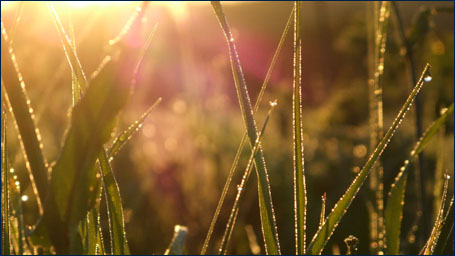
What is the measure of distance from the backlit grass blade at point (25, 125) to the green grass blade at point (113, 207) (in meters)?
0.06

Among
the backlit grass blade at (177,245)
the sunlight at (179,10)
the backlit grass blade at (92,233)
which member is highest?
the sunlight at (179,10)

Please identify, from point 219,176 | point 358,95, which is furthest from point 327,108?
point 219,176

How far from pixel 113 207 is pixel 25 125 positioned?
0.10 m

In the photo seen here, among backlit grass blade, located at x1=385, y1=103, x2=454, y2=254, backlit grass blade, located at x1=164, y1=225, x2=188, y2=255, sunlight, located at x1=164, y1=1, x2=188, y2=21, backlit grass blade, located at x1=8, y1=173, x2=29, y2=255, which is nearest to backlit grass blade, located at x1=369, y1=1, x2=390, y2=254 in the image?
backlit grass blade, located at x1=385, y1=103, x2=454, y2=254

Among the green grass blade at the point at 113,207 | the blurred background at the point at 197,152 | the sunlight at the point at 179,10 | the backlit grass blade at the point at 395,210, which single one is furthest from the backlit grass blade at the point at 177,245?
the sunlight at the point at 179,10

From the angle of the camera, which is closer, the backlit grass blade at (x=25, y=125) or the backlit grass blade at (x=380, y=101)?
the backlit grass blade at (x=25, y=125)

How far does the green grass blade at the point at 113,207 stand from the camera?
0.43 metres

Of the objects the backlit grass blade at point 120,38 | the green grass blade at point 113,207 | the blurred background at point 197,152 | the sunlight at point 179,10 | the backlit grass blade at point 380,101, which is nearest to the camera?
the backlit grass blade at point 120,38

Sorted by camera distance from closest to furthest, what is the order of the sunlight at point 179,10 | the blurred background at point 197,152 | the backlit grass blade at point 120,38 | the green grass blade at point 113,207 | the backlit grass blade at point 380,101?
1. the backlit grass blade at point 120,38
2. the green grass blade at point 113,207
3. the backlit grass blade at point 380,101
4. the sunlight at point 179,10
5. the blurred background at point 197,152

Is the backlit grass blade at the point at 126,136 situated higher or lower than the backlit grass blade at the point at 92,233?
higher

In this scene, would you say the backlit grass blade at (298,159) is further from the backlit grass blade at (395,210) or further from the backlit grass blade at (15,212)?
the backlit grass blade at (15,212)

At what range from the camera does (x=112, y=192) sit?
438 mm

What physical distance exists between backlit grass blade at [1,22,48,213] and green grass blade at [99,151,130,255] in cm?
6

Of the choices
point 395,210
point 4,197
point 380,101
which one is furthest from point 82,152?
point 380,101
